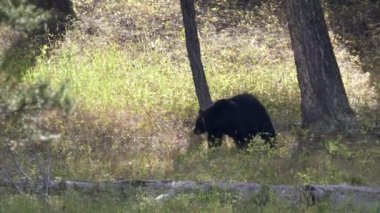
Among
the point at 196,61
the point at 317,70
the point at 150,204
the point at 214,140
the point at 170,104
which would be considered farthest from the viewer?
the point at 170,104

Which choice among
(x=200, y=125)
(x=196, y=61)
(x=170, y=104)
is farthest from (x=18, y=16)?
(x=170, y=104)

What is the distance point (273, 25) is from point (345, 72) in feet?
10.6

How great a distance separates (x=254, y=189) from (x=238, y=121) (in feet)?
11.8

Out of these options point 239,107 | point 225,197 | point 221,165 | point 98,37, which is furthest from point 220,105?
point 98,37

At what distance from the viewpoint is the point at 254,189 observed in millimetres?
8602

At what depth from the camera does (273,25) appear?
18875 mm

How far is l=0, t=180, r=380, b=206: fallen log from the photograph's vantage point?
331 inches

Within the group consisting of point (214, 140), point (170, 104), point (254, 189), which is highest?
point (170, 104)

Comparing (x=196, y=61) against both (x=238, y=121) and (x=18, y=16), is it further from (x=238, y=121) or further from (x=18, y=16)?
(x=18, y=16)

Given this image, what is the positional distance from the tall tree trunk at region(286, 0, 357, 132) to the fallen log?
3.84 metres

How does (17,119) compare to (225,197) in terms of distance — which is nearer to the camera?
(17,119)

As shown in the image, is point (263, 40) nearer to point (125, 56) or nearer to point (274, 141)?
point (125, 56)

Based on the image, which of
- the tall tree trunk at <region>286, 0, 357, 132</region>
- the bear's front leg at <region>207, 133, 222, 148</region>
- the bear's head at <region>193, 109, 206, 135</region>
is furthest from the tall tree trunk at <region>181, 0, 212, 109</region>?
the tall tree trunk at <region>286, 0, 357, 132</region>

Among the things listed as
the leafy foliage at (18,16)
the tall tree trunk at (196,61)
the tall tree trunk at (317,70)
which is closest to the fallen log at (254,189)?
the leafy foliage at (18,16)
